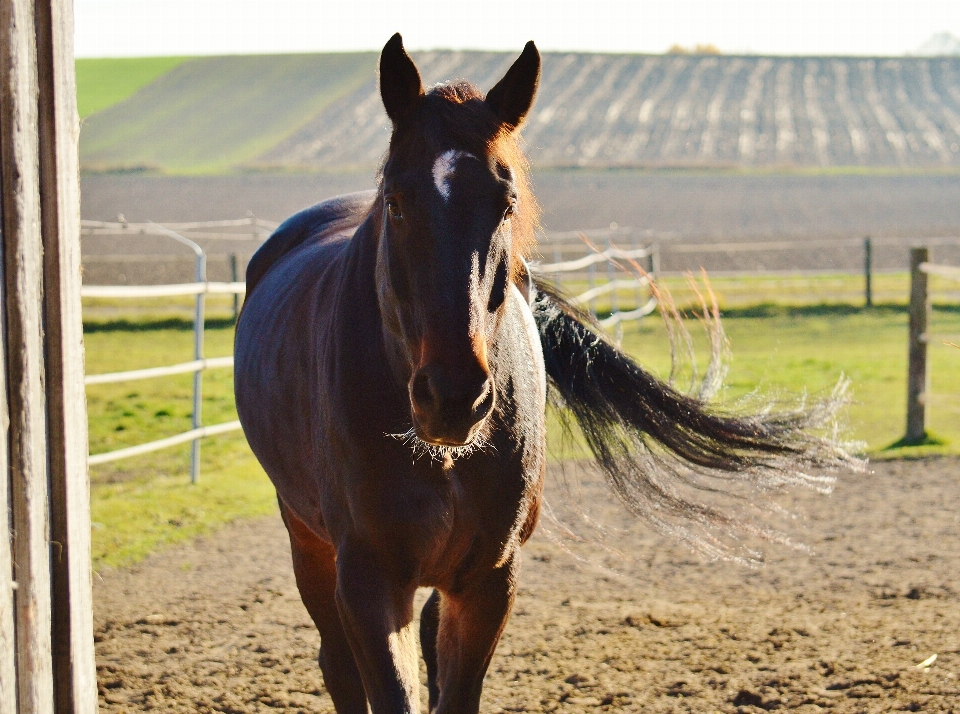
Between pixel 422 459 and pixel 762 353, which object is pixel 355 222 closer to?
pixel 422 459

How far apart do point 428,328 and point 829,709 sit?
2.14 metres

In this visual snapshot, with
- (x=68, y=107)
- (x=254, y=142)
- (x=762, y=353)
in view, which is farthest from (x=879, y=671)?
(x=254, y=142)

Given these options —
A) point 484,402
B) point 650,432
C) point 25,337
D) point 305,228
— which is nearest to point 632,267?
point 305,228

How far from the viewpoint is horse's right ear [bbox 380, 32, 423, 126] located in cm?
219

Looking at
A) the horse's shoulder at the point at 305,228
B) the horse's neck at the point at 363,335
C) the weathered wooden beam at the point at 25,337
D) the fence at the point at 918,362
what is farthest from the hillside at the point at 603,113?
the weathered wooden beam at the point at 25,337

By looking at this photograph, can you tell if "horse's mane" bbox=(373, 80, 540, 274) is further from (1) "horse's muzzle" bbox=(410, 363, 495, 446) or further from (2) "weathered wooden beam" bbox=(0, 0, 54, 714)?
(2) "weathered wooden beam" bbox=(0, 0, 54, 714)

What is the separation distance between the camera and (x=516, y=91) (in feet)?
7.50

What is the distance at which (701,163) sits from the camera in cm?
4481

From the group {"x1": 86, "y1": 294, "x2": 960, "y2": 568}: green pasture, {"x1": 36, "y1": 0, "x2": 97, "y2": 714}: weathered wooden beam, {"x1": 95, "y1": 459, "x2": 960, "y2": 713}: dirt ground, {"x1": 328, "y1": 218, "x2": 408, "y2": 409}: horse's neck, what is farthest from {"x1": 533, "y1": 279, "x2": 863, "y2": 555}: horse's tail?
{"x1": 36, "y1": 0, "x2": 97, "y2": 714}: weathered wooden beam

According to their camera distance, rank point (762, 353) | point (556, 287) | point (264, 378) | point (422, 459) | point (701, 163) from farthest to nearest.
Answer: point (701, 163), point (762, 353), point (556, 287), point (264, 378), point (422, 459)

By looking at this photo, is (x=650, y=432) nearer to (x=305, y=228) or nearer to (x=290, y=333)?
(x=290, y=333)

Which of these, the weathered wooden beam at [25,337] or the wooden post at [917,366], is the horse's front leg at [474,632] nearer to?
the weathered wooden beam at [25,337]

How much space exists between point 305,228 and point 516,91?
185 cm

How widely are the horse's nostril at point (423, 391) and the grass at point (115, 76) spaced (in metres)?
57.5
